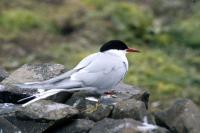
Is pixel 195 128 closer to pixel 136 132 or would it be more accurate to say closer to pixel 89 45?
pixel 136 132

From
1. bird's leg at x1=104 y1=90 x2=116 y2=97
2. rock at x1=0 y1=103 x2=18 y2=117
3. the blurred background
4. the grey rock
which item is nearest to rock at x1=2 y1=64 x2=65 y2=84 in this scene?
the grey rock

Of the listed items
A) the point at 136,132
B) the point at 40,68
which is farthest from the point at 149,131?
the point at 40,68

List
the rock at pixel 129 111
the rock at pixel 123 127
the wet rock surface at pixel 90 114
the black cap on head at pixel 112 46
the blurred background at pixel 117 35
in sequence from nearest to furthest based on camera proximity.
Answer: the rock at pixel 123 127 < the wet rock surface at pixel 90 114 < the rock at pixel 129 111 < the black cap on head at pixel 112 46 < the blurred background at pixel 117 35

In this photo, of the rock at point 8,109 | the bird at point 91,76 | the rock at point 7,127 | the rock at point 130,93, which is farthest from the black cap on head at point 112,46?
the rock at point 7,127

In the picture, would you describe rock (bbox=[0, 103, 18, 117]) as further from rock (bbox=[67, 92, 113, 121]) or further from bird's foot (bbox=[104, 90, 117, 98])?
bird's foot (bbox=[104, 90, 117, 98])

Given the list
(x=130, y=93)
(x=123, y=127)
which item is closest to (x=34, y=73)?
(x=130, y=93)

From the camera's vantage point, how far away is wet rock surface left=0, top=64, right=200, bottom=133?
17.7 feet

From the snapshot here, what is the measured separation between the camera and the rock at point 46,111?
5.40m

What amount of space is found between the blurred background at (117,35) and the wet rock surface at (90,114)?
2.92m

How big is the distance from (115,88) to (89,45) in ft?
13.0

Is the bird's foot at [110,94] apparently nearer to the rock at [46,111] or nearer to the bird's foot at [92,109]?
the bird's foot at [92,109]

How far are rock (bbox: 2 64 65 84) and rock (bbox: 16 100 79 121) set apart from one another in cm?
69

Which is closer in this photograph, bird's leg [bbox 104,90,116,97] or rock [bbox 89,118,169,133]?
rock [bbox 89,118,169,133]

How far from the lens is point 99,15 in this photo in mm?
10977
